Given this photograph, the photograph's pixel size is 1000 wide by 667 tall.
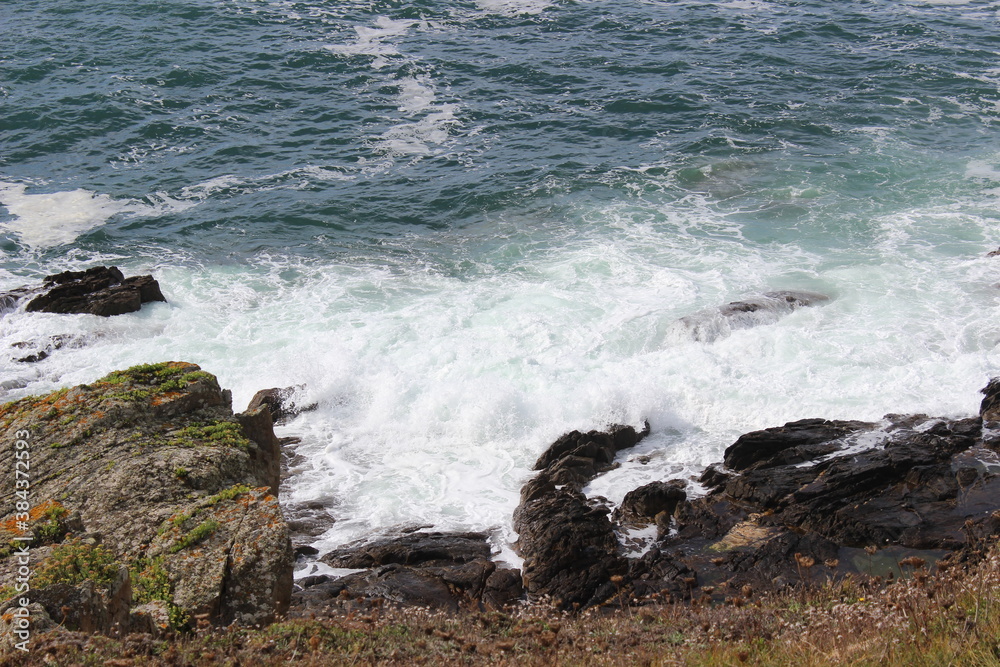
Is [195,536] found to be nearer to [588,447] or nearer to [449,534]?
[449,534]

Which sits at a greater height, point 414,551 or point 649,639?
point 649,639

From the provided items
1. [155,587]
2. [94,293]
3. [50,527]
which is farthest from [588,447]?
[94,293]

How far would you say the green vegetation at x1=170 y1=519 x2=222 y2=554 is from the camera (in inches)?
308

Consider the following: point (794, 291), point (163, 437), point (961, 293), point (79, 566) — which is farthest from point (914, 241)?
point (79, 566)

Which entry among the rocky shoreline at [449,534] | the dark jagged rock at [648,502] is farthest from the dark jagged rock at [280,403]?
the dark jagged rock at [648,502]

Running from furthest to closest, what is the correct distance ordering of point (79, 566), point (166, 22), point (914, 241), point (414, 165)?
point (166, 22)
point (414, 165)
point (914, 241)
point (79, 566)

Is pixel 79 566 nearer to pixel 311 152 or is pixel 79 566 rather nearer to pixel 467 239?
pixel 467 239

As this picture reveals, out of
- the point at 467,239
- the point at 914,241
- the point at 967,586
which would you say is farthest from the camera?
the point at 467,239

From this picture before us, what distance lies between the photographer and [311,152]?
29375mm

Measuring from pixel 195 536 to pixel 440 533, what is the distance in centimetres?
476

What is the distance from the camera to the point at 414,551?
11.5m

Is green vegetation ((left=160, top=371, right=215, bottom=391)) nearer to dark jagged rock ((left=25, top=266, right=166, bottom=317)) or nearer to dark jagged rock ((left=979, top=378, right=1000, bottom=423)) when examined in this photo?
dark jagged rock ((left=25, top=266, right=166, bottom=317))

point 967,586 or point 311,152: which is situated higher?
point 967,586

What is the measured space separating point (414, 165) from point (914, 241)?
16116mm
